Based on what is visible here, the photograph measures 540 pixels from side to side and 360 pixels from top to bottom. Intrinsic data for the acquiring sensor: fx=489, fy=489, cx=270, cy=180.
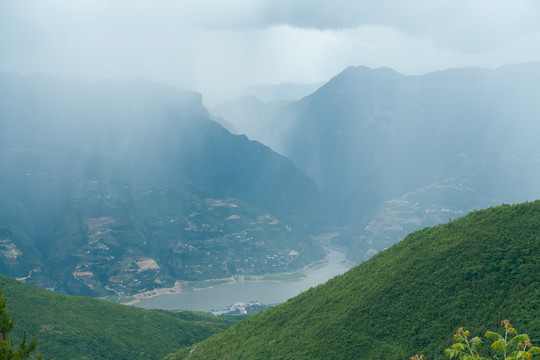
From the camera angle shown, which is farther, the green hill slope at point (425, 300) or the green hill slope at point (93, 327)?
→ the green hill slope at point (93, 327)

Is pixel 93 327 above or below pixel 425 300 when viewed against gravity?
above

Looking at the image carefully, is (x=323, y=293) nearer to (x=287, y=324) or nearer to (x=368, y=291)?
(x=287, y=324)

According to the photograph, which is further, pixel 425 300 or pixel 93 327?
pixel 93 327

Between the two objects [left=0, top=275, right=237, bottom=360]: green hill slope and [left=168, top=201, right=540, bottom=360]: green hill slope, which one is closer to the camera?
[left=168, top=201, right=540, bottom=360]: green hill slope

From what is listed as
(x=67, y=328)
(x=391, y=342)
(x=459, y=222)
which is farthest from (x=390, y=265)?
(x=67, y=328)
